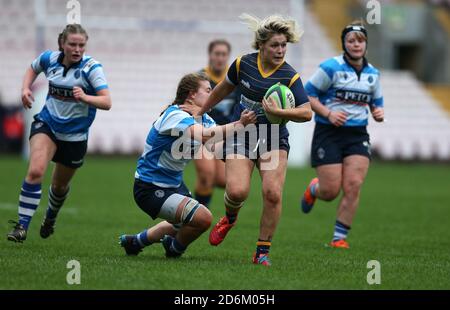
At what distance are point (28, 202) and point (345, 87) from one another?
10.6 ft

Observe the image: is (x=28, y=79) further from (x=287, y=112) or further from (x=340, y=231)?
(x=340, y=231)

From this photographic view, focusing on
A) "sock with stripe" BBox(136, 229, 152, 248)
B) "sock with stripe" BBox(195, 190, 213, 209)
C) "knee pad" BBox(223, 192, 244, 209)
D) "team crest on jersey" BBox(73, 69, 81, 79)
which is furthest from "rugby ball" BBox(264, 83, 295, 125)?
"sock with stripe" BBox(195, 190, 213, 209)

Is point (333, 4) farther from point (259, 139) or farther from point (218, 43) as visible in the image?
point (259, 139)

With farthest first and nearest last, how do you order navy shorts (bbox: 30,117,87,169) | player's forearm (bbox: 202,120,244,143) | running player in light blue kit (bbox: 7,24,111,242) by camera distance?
navy shorts (bbox: 30,117,87,169)
running player in light blue kit (bbox: 7,24,111,242)
player's forearm (bbox: 202,120,244,143)

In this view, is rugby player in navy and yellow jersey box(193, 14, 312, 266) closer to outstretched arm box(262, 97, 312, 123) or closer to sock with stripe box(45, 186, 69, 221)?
outstretched arm box(262, 97, 312, 123)

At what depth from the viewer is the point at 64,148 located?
7.93m

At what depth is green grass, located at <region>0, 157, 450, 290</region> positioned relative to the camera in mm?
5732

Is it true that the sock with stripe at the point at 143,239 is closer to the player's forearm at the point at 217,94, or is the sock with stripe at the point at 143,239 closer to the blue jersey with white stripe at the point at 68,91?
the player's forearm at the point at 217,94

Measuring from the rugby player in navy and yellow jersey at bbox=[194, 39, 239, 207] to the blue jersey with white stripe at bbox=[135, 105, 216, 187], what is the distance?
2867 millimetres

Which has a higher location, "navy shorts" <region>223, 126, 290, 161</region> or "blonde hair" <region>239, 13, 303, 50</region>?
"blonde hair" <region>239, 13, 303, 50</region>

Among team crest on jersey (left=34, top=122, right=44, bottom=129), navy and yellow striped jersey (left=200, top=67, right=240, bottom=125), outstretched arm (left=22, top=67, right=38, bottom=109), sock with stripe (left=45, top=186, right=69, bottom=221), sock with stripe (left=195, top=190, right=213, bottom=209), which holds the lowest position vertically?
sock with stripe (left=45, top=186, right=69, bottom=221)

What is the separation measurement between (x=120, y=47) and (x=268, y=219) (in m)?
16.8

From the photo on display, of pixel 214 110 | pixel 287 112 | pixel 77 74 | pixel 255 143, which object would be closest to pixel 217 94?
pixel 255 143

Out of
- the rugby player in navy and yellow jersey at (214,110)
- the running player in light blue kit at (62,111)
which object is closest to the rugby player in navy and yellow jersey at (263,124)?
the running player in light blue kit at (62,111)
